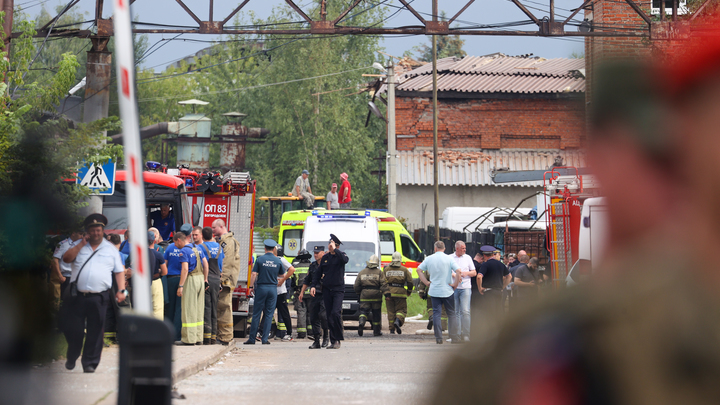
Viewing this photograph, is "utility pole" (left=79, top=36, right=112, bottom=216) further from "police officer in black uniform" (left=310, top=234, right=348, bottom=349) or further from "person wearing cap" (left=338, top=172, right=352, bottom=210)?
"person wearing cap" (left=338, top=172, right=352, bottom=210)

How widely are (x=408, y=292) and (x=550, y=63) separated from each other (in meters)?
26.6

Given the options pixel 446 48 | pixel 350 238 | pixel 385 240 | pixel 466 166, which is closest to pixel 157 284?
pixel 350 238

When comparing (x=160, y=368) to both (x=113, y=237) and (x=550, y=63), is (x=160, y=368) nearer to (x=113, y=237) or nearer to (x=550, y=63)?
(x=113, y=237)

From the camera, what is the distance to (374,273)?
1748 cm

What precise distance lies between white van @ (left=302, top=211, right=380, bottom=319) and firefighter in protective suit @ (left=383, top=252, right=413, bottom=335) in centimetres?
72

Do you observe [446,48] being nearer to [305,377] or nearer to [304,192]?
[304,192]

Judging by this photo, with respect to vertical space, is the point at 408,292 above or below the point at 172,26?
below

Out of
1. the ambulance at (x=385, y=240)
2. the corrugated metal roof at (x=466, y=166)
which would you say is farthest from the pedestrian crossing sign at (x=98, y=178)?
the corrugated metal roof at (x=466, y=166)

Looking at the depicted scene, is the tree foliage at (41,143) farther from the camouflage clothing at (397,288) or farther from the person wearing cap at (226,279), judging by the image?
the camouflage clothing at (397,288)

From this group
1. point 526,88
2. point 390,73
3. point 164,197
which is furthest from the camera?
point 526,88

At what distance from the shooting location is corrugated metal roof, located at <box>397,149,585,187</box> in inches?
1438

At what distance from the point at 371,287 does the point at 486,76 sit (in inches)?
947

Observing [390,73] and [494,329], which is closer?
[494,329]

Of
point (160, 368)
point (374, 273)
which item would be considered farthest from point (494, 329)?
point (374, 273)
